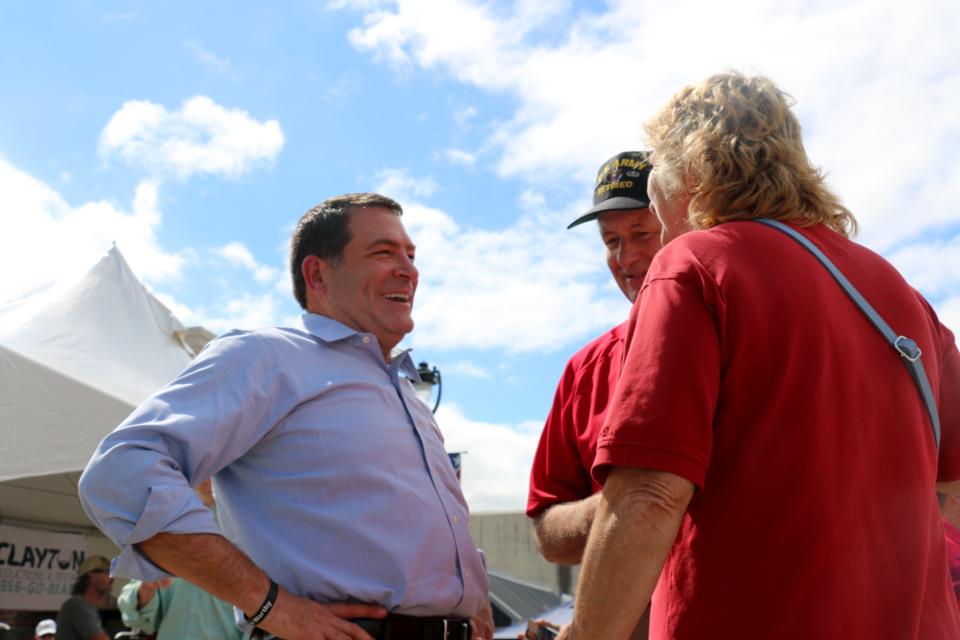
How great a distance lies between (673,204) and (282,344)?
1.09m

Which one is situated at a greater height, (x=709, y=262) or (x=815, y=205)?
(x=815, y=205)

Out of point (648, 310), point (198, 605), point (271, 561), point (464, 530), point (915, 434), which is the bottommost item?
point (198, 605)

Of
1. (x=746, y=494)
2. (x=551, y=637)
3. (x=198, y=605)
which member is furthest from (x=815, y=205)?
(x=198, y=605)

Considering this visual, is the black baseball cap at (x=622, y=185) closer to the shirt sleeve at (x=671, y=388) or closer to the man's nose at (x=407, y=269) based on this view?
the man's nose at (x=407, y=269)

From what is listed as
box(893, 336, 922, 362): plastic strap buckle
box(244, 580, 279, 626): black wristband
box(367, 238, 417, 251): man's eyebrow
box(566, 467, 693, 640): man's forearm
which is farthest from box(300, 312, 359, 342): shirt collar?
box(893, 336, 922, 362): plastic strap buckle

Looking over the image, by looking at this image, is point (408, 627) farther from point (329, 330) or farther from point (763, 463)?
point (763, 463)

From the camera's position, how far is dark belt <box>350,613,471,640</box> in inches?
76.4

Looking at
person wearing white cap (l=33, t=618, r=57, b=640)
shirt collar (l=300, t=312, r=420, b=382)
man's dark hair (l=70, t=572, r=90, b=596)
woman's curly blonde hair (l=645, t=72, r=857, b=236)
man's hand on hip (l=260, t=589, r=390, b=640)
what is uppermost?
woman's curly blonde hair (l=645, t=72, r=857, b=236)

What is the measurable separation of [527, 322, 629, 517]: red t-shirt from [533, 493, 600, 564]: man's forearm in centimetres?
7

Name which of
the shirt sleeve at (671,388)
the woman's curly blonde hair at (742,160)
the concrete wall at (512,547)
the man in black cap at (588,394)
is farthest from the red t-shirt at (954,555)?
the concrete wall at (512,547)

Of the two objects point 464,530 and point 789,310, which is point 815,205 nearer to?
point 789,310

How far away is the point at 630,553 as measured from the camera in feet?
4.24

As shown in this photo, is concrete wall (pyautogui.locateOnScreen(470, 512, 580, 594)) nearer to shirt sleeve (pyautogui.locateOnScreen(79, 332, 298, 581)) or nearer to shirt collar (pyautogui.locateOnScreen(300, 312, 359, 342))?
shirt collar (pyautogui.locateOnScreen(300, 312, 359, 342))

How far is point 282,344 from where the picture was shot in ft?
7.31
